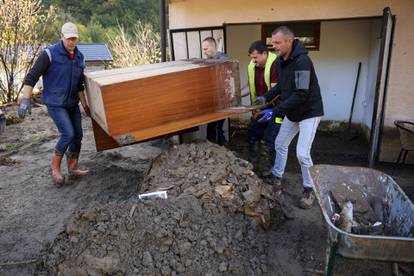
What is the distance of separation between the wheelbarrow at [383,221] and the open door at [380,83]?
1709 mm

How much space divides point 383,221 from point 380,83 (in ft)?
8.05

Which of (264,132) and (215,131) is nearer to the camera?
(264,132)

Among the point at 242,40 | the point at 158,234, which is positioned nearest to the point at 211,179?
the point at 158,234

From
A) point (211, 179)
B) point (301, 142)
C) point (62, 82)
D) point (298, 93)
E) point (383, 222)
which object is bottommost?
point (383, 222)

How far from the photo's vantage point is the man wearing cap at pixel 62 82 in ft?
13.1

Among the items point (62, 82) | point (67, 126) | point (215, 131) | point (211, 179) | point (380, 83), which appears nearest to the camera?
point (211, 179)

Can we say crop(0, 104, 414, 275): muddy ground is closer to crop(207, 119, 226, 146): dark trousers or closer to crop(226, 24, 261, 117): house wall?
crop(207, 119, 226, 146): dark trousers

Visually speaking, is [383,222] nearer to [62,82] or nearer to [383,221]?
[383,221]

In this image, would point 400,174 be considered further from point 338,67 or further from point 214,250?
point 214,250

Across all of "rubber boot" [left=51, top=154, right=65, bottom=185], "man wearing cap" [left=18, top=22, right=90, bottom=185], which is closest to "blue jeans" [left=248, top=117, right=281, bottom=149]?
"man wearing cap" [left=18, top=22, right=90, bottom=185]

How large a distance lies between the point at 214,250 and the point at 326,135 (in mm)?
4641

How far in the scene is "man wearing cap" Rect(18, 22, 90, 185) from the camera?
3980 millimetres

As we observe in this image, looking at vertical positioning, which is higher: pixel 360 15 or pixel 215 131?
pixel 360 15

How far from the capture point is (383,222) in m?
2.91
